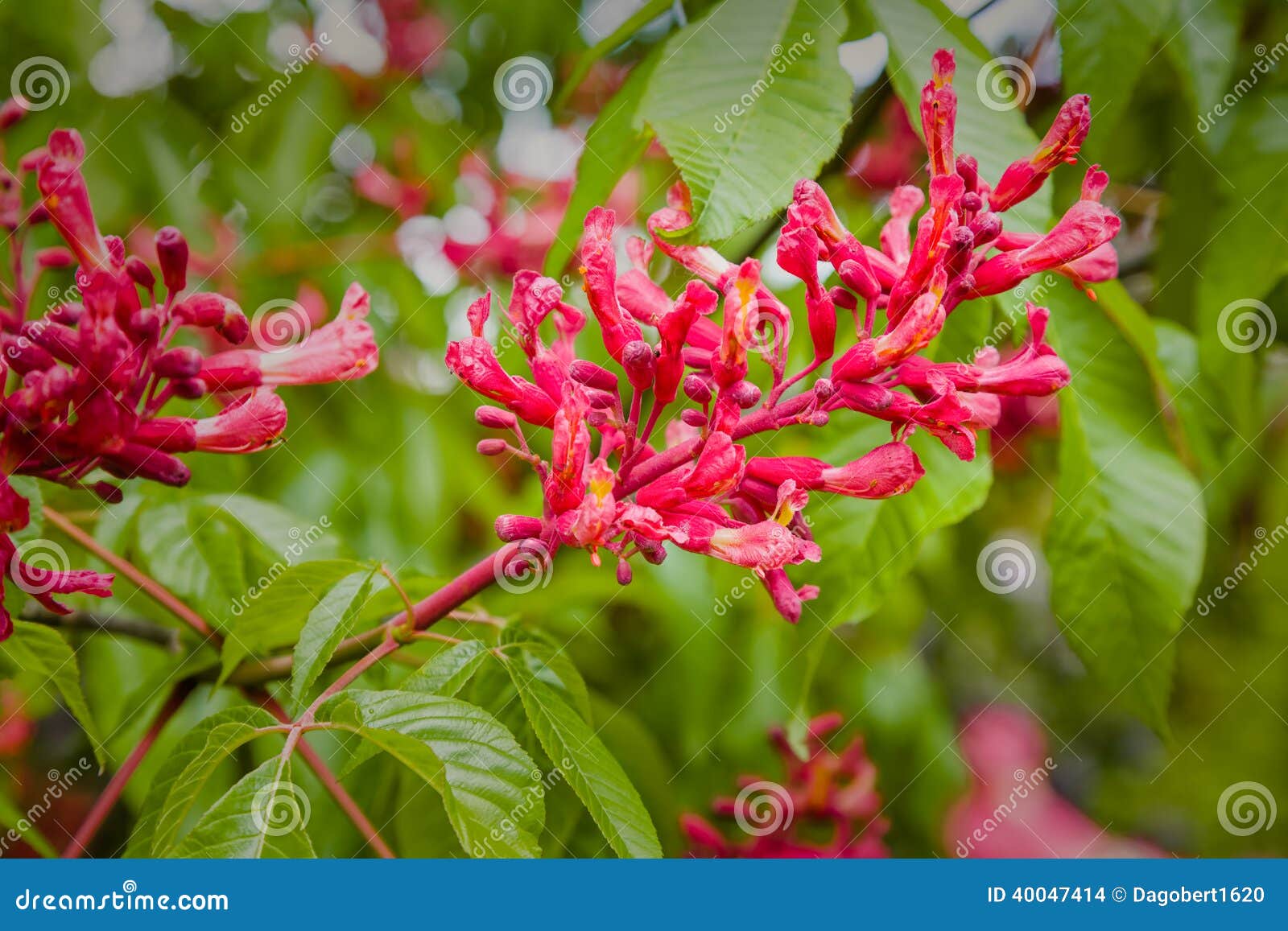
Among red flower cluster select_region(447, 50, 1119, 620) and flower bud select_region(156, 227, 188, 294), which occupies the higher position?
red flower cluster select_region(447, 50, 1119, 620)

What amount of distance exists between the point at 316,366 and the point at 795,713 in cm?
86

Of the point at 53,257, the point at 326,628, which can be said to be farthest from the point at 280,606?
the point at 53,257

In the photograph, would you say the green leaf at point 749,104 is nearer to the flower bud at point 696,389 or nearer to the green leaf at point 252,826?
the flower bud at point 696,389

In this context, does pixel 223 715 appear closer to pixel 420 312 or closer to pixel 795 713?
pixel 795 713

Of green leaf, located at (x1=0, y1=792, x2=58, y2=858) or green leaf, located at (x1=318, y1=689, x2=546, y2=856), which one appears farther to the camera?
green leaf, located at (x1=0, y1=792, x2=58, y2=858)

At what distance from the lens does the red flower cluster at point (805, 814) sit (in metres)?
1.94

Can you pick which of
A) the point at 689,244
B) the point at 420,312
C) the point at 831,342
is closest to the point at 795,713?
the point at 831,342

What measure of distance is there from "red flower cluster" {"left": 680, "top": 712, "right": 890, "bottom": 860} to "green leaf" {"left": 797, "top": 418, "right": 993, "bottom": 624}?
58cm

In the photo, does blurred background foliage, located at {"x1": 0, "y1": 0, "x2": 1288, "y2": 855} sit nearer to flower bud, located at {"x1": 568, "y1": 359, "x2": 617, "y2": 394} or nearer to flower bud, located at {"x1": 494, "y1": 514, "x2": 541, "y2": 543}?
flower bud, located at {"x1": 568, "y1": 359, "x2": 617, "y2": 394}

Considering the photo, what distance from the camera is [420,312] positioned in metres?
2.55

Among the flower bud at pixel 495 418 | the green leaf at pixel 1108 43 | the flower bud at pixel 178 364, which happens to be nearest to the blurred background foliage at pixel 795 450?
the green leaf at pixel 1108 43

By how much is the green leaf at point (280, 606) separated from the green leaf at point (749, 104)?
0.66 m

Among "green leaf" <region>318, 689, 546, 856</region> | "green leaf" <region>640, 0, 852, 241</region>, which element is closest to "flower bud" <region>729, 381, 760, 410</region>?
"green leaf" <region>640, 0, 852, 241</region>

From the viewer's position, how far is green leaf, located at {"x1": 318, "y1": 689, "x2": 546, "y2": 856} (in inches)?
41.8
